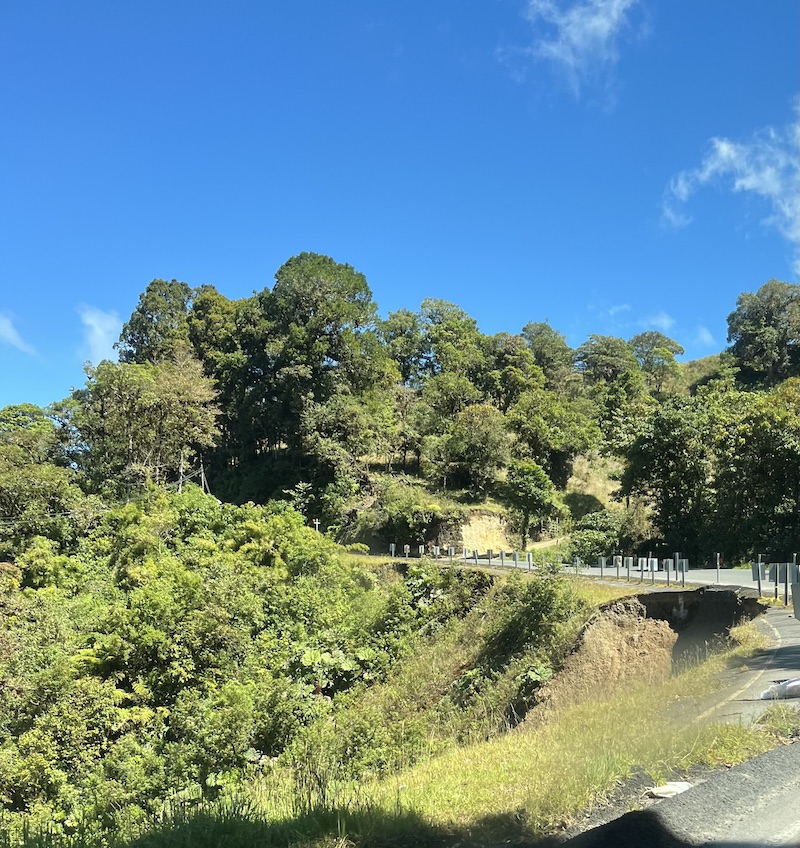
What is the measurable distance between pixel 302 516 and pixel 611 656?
17691mm

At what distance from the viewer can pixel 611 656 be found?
45.7 feet

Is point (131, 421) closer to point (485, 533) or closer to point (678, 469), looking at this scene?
point (485, 533)

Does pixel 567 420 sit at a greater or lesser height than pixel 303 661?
greater

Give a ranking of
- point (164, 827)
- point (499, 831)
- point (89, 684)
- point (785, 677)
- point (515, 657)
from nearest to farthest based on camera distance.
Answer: point (499, 831) → point (164, 827) → point (785, 677) → point (89, 684) → point (515, 657)

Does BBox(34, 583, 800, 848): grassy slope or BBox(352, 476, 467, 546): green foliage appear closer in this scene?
BBox(34, 583, 800, 848): grassy slope

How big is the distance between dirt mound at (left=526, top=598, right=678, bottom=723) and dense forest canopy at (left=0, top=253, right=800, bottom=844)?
1.02 meters

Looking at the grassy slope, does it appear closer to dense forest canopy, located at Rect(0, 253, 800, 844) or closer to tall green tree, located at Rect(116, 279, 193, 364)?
dense forest canopy, located at Rect(0, 253, 800, 844)

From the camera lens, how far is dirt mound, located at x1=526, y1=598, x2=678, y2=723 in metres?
12.8

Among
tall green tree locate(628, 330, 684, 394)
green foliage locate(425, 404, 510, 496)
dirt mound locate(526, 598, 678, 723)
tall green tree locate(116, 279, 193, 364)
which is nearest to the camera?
dirt mound locate(526, 598, 678, 723)

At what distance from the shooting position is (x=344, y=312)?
45.3m

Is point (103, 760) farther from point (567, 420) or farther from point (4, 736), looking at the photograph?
point (567, 420)

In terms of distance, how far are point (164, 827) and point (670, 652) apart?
12.2 meters

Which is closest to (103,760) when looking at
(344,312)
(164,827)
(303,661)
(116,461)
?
(303,661)

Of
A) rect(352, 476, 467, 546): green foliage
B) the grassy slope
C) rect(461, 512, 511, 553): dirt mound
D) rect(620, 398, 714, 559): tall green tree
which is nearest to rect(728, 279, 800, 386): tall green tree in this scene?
rect(620, 398, 714, 559): tall green tree
